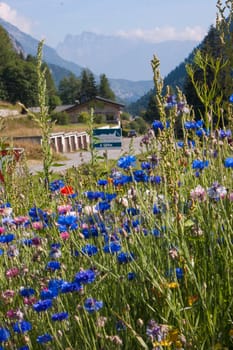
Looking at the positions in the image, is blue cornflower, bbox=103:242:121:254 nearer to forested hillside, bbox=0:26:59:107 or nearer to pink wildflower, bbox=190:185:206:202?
pink wildflower, bbox=190:185:206:202

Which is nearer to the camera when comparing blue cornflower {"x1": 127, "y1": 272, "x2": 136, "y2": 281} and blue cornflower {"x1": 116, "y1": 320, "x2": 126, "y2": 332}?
blue cornflower {"x1": 116, "y1": 320, "x2": 126, "y2": 332}

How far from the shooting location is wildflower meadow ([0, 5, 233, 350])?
1775mm

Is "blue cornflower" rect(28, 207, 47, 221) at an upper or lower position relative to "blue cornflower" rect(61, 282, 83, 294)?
upper

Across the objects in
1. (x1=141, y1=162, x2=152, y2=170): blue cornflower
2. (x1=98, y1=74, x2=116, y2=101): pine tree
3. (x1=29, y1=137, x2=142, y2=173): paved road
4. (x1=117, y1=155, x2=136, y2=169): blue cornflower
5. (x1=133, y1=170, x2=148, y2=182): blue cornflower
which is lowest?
(x1=29, y1=137, x2=142, y2=173): paved road

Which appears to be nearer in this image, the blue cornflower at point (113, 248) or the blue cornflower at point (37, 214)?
the blue cornflower at point (113, 248)

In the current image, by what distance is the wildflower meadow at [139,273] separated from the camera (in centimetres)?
Answer: 178

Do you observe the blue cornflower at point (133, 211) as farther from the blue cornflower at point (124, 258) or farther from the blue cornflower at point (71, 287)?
the blue cornflower at point (71, 287)

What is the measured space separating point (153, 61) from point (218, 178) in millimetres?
661

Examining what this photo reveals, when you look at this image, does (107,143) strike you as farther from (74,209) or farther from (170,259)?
(170,259)

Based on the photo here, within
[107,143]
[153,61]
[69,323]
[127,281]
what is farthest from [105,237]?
[107,143]

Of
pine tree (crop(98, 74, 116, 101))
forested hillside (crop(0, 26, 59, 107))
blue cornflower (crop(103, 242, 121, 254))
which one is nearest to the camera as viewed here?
blue cornflower (crop(103, 242, 121, 254))

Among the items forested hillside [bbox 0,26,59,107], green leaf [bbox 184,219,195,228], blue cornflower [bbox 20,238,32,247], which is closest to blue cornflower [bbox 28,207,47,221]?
blue cornflower [bbox 20,238,32,247]

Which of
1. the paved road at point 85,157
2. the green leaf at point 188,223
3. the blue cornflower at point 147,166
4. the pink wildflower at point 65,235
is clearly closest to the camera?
the green leaf at point 188,223

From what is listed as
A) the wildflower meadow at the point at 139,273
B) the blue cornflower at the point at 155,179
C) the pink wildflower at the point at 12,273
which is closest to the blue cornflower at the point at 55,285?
the wildflower meadow at the point at 139,273
